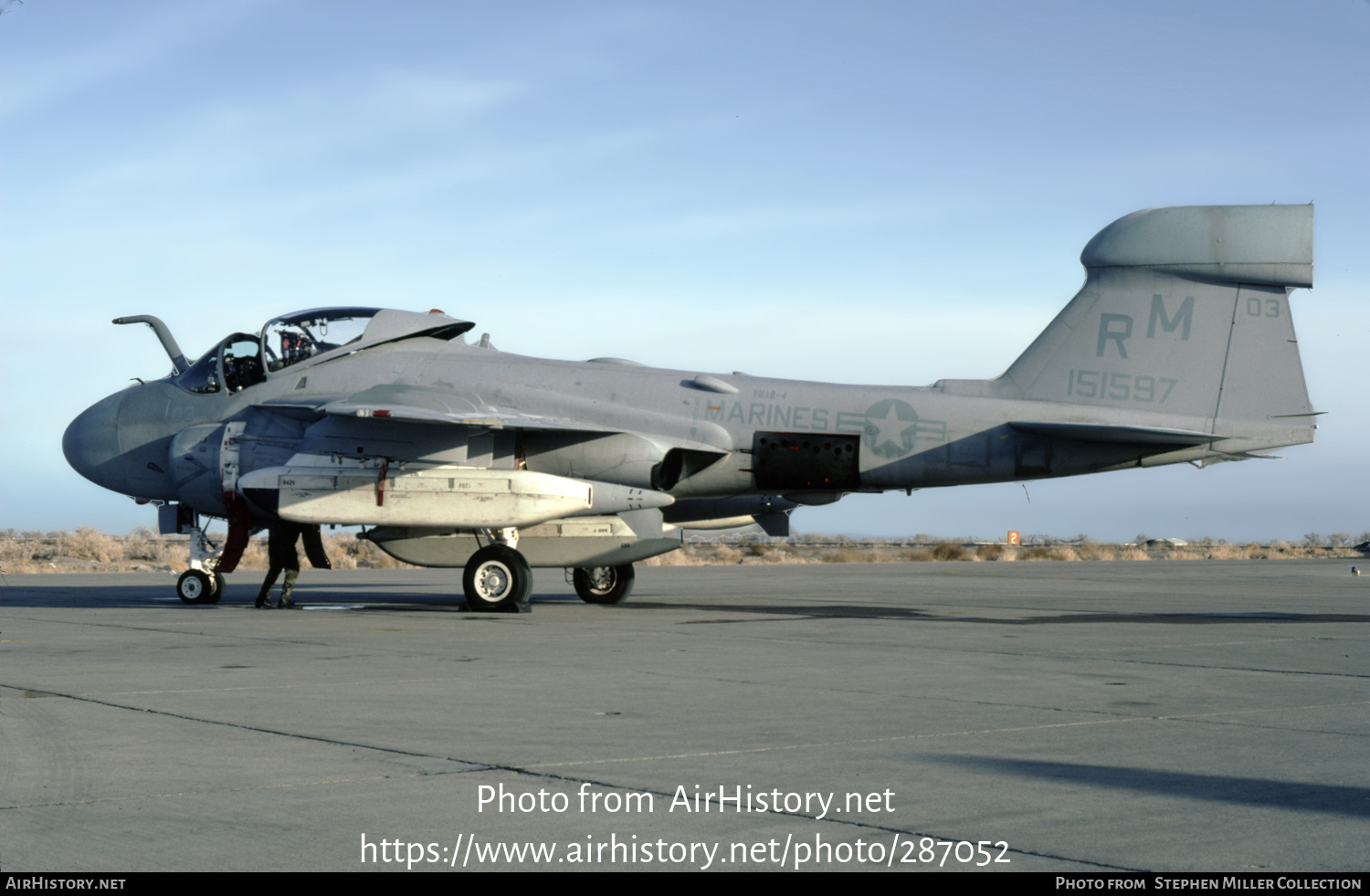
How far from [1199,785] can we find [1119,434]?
10.5m

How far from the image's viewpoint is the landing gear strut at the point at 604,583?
60.5 ft

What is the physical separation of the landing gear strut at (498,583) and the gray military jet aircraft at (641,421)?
1.0 inches

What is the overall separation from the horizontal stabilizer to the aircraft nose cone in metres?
13.0

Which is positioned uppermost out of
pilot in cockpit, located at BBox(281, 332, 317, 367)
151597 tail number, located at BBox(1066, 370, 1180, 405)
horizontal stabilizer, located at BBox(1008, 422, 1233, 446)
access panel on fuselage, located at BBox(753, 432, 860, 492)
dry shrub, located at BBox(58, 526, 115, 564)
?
pilot in cockpit, located at BBox(281, 332, 317, 367)

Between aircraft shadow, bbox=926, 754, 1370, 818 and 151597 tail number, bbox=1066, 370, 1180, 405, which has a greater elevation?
151597 tail number, bbox=1066, 370, 1180, 405

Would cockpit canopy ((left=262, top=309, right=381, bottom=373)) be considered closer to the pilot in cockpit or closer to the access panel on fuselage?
the pilot in cockpit

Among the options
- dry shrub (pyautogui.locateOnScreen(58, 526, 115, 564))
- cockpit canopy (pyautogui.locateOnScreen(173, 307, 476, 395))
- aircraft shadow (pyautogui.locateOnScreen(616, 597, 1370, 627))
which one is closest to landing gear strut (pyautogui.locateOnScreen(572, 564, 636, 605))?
aircraft shadow (pyautogui.locateOnScreen(616, 597, 1370, 627))

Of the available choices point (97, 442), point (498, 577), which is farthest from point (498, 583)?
point (97, 442)

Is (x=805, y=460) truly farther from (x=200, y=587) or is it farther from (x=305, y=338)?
(x=200, y=587)

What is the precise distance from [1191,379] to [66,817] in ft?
45.5

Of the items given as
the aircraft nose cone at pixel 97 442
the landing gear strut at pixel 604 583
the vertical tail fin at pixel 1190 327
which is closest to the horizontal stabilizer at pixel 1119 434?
the vertical tail fin at pixel 1190 327

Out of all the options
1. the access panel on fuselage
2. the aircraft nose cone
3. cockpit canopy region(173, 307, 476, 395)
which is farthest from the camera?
the aircraft nose cone

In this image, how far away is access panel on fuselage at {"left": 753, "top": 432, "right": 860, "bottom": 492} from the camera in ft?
53.0

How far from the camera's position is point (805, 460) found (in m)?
16.3
